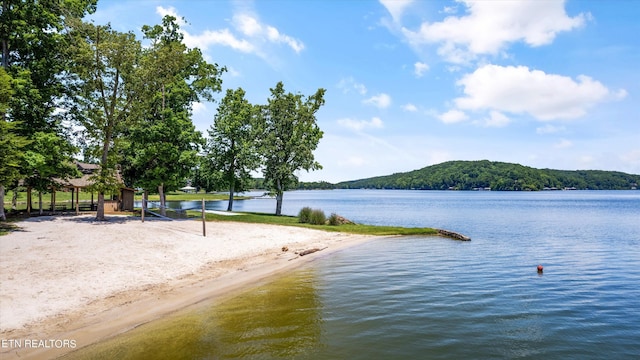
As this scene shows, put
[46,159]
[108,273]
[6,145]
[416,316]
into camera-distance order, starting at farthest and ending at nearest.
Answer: [46,159], [6,145], [108,273], [416,316]

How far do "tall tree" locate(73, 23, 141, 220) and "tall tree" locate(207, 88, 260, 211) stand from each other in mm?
18640

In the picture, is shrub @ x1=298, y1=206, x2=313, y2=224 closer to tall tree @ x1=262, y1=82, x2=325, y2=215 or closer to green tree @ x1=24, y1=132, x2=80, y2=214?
tall tree @ x1=262, y1=82, x2=325, y2=215

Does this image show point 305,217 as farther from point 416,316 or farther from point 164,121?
point 416,316

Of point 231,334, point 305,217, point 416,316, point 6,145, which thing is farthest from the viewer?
point 305,217

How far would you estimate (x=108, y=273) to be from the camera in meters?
15.9

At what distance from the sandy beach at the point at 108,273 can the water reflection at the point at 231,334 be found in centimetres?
87

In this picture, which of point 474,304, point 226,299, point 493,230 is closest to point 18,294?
point 226,299

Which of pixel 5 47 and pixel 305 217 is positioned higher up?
pixel 5 47

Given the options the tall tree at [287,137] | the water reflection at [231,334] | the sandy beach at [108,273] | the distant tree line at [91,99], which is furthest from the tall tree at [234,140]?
the water reflection at [231,334]

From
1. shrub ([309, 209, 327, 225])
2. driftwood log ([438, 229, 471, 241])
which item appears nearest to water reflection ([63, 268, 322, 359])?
driftwood log ([438, 229, 471, 241])

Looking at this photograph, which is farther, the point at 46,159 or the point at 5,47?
the point at 5,47

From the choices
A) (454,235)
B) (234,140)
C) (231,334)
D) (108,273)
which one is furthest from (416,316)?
(234,140)

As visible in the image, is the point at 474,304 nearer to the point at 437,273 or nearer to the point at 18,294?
the point at 437,273

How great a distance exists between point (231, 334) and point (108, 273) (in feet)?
25.4
